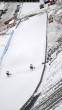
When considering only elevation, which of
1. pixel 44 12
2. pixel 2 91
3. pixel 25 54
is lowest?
pixel 2 91

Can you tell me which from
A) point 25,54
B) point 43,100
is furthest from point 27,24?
point 43,100

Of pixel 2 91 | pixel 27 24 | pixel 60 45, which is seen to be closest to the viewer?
pixel 2 91

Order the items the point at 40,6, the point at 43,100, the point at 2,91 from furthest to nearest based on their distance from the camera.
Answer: the point at 40,6
the point at 2,91
the point at 43,100

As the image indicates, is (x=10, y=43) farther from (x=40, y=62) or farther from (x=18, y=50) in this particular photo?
(x=40, y=62)

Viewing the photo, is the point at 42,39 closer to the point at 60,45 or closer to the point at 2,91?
the point at 60,45

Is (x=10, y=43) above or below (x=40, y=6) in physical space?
below

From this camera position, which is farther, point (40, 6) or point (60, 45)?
point (40, 6)
